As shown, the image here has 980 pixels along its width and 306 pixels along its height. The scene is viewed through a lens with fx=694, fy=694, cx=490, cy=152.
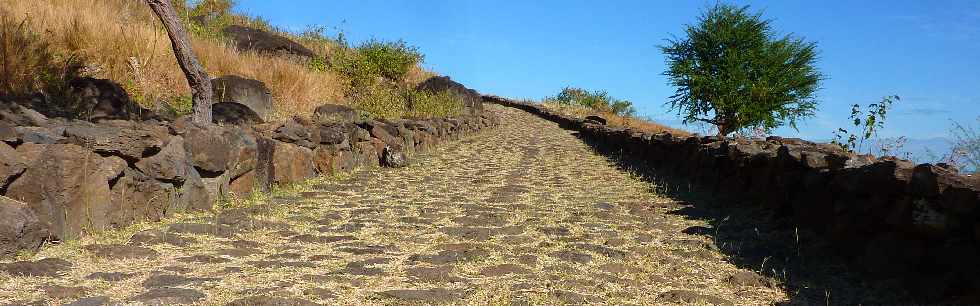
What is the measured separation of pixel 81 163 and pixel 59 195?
0.85 ft

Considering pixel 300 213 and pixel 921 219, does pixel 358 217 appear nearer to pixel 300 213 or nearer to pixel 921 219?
pixel 300 213

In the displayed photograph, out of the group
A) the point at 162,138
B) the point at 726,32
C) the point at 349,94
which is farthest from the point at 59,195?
the point at 726,32

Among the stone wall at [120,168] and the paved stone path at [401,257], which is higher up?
the stone wall at [120,168]

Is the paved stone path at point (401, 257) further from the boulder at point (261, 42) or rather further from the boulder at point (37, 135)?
the boulder at point (261, 42)

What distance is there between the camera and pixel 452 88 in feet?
75.0

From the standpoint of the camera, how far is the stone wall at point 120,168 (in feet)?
14.3

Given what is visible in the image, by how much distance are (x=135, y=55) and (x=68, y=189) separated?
6533mm

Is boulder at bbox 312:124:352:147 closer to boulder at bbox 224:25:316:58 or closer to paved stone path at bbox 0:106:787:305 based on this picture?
paved stone path at bbox 0:106:787:305

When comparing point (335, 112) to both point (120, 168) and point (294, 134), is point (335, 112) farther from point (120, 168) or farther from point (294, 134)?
point (120, 168)

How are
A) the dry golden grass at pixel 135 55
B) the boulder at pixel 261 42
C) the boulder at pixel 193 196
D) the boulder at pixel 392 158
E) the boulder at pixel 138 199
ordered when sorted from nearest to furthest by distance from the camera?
the boulder at pixel 138 199
the boulder at pixel 193 196
the dry golden grass at pixel 135 55
the boulder at pixel 392 158
the boulder at pixel 261 42

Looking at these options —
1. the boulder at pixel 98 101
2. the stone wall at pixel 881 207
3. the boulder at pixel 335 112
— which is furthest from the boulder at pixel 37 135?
the boulder at pixel 335 112

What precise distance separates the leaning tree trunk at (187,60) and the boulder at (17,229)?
3.20m

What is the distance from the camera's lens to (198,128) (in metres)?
6.41

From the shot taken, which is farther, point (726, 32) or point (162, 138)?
point (726, 32)
